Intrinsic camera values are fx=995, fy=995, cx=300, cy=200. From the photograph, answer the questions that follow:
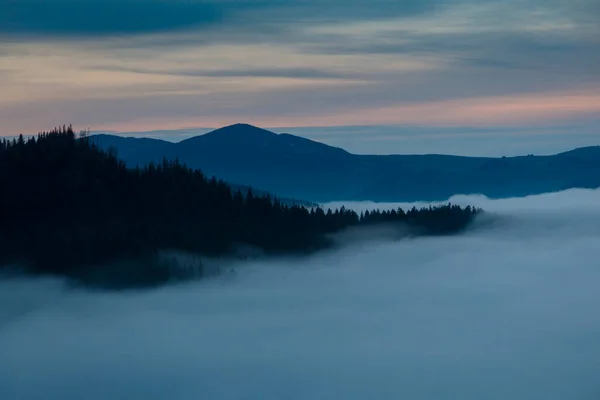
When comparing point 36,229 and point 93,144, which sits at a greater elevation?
point 93,144

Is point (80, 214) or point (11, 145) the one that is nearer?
point (11, 145)

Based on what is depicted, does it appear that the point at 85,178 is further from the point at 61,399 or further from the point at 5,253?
the point at 61,399

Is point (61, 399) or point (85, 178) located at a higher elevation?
point (85, 178)

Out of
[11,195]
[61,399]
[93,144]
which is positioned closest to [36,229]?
[11,195]

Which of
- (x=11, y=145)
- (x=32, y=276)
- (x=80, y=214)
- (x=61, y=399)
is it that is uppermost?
(x=11, y=145)

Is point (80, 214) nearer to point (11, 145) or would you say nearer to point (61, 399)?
point (11, 145)

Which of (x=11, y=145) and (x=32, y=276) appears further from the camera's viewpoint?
(x=32, y=276)

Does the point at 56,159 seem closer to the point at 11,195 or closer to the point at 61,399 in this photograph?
the point at 11,195

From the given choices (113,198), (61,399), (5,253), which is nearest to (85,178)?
(113,198)

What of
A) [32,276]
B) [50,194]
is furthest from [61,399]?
[50,194]
